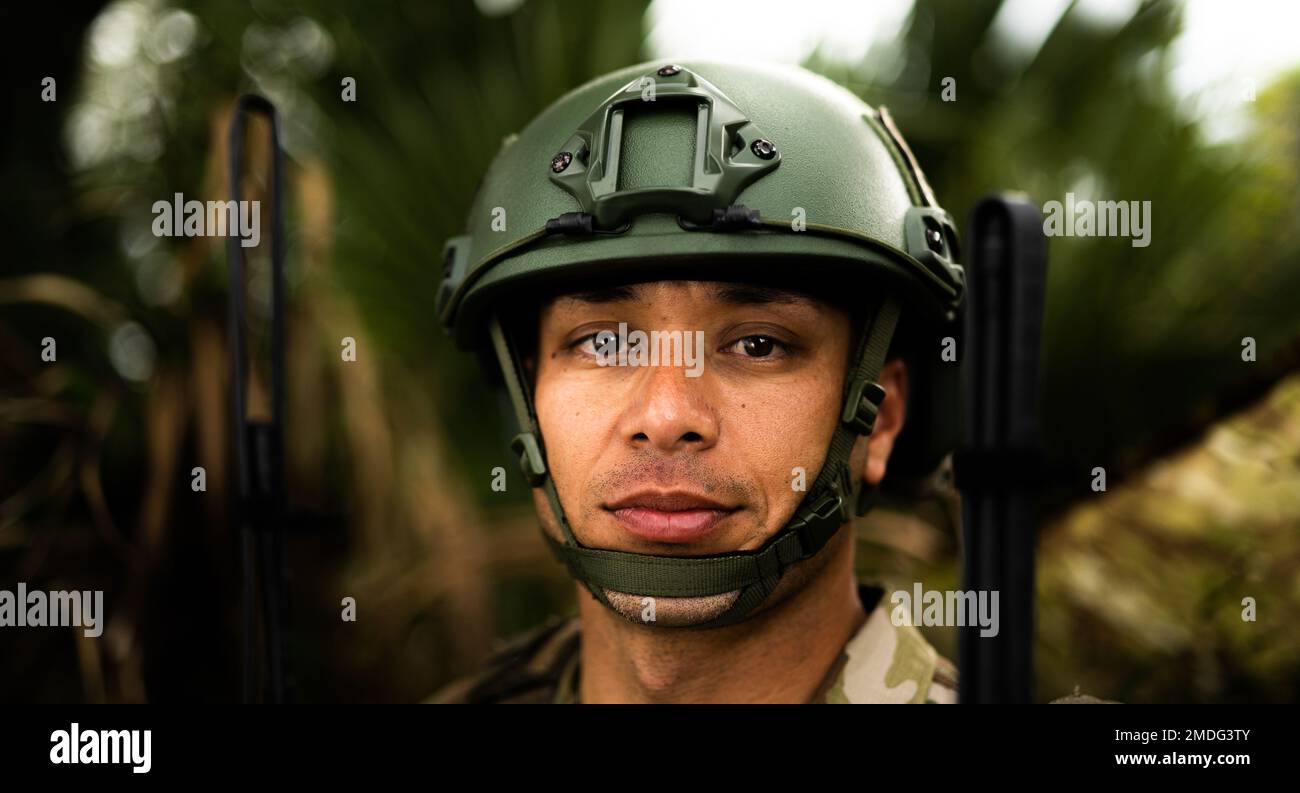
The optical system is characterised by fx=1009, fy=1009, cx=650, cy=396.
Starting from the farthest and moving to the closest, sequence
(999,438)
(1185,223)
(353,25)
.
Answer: (353,25) < (1185,223) < (999,438)

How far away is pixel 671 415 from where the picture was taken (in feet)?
5.98

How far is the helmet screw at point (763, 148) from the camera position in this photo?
1954 millimetres

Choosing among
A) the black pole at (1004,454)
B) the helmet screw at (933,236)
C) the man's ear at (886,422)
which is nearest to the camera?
the black pole at (1004,454)

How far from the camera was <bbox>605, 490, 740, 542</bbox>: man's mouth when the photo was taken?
187 cm

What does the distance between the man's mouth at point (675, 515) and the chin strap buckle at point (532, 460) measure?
0.83ft

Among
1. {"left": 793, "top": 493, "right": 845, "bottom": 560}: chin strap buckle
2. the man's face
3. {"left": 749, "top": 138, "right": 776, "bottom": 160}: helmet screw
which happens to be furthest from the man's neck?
{"left": 749, "top": 138, "right": 776, "bottom": 160}: helmet screw

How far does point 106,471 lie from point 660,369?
263 centimetres

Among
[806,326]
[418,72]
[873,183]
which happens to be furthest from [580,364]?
[418,72]

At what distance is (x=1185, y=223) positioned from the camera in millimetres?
3258

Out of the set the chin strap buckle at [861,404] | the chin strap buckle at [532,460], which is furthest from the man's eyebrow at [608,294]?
the chin strap buckle at [861,404]

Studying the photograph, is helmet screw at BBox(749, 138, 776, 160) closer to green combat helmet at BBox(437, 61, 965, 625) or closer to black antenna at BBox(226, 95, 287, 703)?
green combat helmet at BBox(437, 61, 965, 625)

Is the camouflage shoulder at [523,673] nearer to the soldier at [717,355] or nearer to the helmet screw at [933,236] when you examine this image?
the soldier at [717,355]

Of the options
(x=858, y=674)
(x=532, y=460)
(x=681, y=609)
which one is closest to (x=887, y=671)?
(x=858, y=674)
